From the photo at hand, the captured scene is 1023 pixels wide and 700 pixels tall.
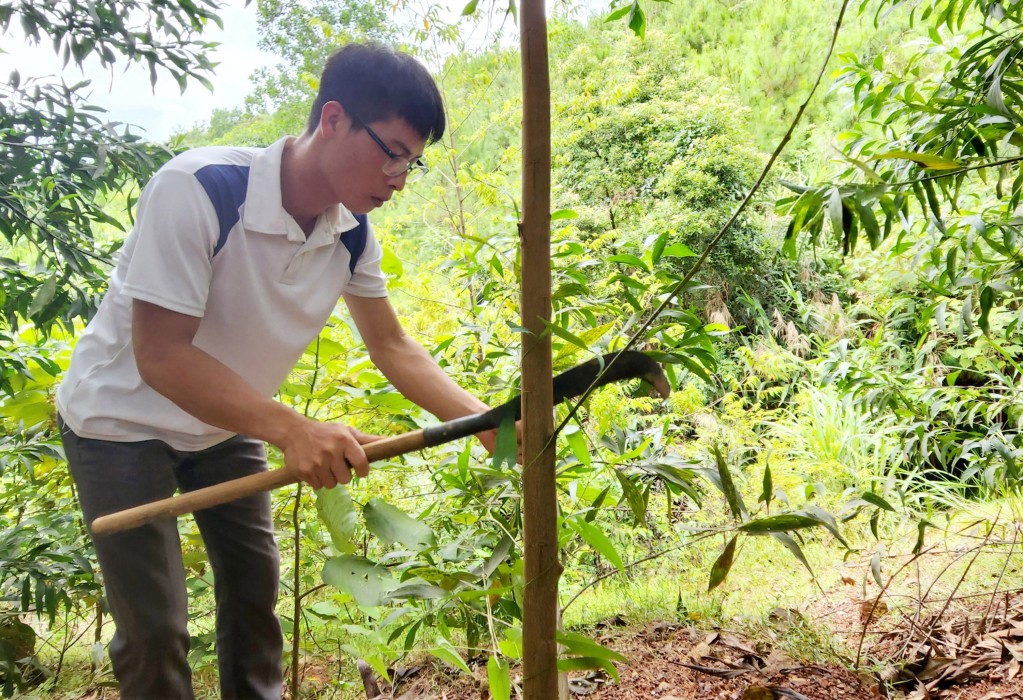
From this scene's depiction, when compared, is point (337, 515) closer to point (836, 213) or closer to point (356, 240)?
point (356, 240)

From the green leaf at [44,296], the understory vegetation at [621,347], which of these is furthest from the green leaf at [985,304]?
the green leaf at [44,296]

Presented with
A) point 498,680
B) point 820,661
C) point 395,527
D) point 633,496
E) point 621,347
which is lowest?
point 820,661

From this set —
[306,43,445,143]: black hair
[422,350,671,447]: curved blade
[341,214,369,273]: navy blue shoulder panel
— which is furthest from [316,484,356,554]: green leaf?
[306,43,445,143]: black hair

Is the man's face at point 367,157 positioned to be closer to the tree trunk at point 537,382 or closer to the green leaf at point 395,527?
the tree trunk at point 537,382

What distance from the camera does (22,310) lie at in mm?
1596

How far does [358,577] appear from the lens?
115 centimetres

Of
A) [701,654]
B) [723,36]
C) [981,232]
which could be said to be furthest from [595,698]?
[723,36]

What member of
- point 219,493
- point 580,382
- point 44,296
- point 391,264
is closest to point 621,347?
point 580,382

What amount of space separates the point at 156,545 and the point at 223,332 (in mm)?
386

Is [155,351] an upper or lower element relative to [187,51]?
lower

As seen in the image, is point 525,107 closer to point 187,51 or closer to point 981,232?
point 981,232

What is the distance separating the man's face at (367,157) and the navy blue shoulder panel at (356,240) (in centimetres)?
16

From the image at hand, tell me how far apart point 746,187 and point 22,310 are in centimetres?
492

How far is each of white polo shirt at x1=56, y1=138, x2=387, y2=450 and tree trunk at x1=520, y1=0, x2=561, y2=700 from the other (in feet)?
1.81
